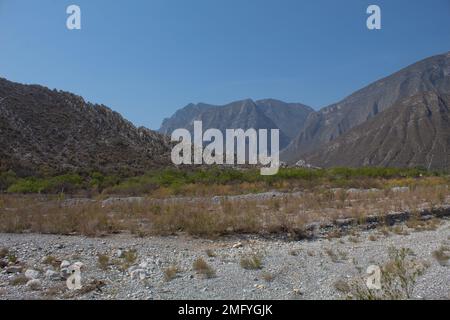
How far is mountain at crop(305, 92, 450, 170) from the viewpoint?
101m

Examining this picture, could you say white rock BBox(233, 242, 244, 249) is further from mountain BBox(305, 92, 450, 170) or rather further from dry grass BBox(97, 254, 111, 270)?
mountain BBox(305, 92, 450, 170)

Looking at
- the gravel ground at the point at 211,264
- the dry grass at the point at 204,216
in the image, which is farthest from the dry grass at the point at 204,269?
the dry grass at the point at 204,216

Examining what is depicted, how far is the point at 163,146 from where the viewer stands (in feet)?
146

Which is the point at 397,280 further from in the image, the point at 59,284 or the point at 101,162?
the point at 101,162

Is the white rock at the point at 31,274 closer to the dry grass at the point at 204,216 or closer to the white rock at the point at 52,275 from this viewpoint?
the white rock at the point at 52,275

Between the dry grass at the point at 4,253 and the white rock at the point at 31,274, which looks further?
the dry grass at the point at 4,253

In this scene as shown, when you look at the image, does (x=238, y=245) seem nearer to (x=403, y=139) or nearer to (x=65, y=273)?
Answer: (x=65, y=273)

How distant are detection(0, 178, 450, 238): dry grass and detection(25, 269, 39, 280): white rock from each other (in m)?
3.99

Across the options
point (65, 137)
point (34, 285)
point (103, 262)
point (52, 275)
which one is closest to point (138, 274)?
point (103, 262)

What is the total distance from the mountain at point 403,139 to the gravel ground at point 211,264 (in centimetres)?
9025

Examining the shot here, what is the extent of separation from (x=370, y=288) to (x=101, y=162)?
105 feet

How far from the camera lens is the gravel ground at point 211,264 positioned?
20.1 feet

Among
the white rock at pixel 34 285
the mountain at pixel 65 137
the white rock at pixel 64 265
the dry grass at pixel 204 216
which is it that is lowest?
the white rock at pixel 34 285
